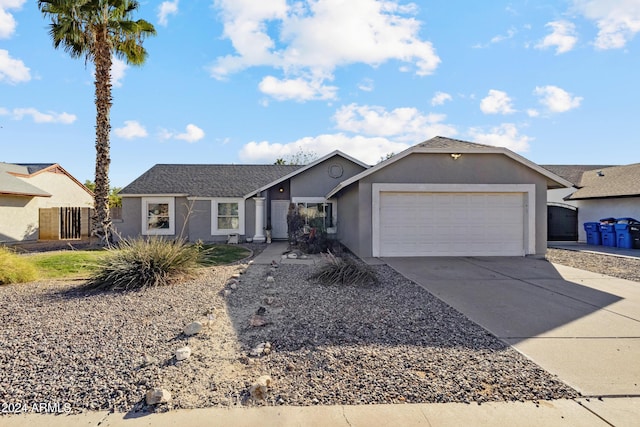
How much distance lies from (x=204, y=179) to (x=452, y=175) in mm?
13765

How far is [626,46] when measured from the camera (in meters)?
10.4

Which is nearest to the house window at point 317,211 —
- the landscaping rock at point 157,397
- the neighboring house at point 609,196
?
the landscaping rock at point 157,397

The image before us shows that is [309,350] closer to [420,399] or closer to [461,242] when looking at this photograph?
[420,399]

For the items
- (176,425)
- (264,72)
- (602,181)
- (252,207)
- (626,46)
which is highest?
(264,72)

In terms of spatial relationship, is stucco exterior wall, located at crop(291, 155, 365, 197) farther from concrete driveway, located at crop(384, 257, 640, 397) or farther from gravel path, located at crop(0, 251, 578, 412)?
gravel path, located at crop(0, 251, 578, 412)

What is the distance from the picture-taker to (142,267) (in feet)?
24.1

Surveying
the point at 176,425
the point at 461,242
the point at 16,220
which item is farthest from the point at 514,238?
the point at 16,220

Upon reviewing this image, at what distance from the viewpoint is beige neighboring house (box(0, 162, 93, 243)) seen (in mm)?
17469

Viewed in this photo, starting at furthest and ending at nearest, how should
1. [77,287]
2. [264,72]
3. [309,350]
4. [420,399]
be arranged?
[264,72], [77,287], [309,350], [420,399]

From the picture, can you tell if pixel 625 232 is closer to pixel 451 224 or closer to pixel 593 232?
pixel 593 232

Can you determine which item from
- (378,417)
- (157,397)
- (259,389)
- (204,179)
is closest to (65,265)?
(157,397)

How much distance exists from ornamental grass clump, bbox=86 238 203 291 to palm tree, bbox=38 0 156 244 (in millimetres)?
7370

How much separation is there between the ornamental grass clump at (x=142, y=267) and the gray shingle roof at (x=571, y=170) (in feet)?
75.2

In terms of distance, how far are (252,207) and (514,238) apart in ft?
40.6
